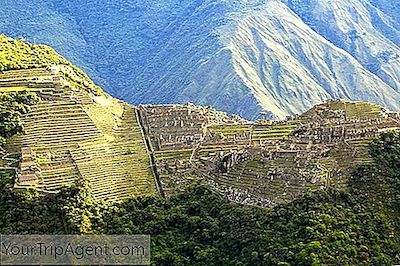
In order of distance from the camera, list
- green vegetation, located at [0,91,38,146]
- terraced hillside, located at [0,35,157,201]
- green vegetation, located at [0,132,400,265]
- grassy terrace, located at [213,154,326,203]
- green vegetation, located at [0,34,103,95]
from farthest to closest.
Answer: green vegetation, located at [0,34,103,95] < green vegetation, located at [0,91,38,146] < terraced hillside, located at [0,35,157,201] < grassy terrace, located at [213,154,326,203] < green vegetation, located at [0,132,400,265]

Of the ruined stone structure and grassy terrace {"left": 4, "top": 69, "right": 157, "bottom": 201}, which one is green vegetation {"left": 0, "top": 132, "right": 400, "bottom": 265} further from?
grassy terrace {"left": 4, "top": 69, "right": 157, "bottom": 201}

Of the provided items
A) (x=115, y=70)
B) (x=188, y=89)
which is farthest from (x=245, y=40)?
(x=115, y=70)

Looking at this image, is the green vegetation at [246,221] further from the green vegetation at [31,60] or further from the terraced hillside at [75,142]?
the green vegetation at [31,60]

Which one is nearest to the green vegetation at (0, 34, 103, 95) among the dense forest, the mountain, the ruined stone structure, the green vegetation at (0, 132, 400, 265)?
the ruined stone structure

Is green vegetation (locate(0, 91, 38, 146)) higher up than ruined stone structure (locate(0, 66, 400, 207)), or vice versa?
green vegetation (locate(0, 91, 38, 146))

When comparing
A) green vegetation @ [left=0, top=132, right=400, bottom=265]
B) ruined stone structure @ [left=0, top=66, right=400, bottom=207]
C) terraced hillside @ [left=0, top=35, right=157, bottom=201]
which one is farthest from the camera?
terraced hillside @ [left=0, top=35, right=157, bottom=201]

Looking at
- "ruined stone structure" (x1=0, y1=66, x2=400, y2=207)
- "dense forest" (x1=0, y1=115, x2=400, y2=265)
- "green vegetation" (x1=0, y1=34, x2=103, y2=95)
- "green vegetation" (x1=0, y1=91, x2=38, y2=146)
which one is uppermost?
"green vegetation" (x1=0, y1=34, x2=103, y2=95)

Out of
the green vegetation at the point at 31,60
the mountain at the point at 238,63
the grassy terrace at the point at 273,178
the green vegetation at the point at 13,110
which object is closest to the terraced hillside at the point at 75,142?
the green vegetation at the point at 13,110
